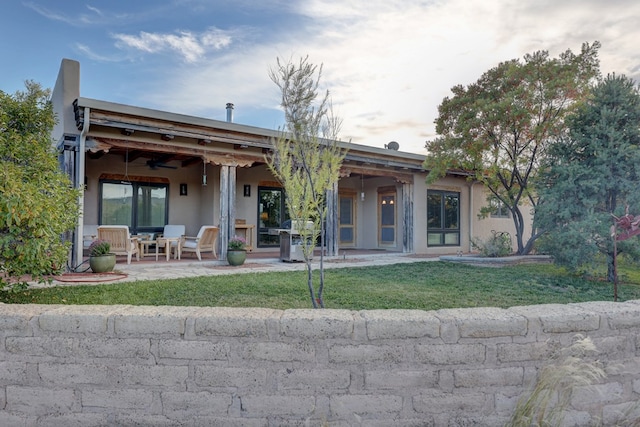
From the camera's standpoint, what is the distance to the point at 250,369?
2.23 metres

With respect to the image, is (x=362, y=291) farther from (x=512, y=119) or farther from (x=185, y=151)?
(x=512, y=119)

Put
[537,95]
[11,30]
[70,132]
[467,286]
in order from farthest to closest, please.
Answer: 1. [537,95]
2. [11,30]
3. [70,132]
4. [467,286]

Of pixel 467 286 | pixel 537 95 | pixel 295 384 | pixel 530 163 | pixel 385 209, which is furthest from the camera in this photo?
pixel 385 209

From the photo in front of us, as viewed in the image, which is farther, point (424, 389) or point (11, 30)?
point (11, 30)

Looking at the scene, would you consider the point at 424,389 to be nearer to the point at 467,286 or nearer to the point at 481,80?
the point at 467,286

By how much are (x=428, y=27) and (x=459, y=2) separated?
28.9 inches

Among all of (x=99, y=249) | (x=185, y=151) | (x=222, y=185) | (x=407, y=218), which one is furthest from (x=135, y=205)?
(x=407, y=218)

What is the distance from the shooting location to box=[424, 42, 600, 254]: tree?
28.7 feet

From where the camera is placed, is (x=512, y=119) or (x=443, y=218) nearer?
(x=512, y=119)

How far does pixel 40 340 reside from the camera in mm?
2273

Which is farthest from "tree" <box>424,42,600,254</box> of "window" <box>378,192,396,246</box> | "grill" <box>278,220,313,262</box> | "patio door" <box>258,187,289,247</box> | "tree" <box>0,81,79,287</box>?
"tree" <box>0,81,79,287</box>

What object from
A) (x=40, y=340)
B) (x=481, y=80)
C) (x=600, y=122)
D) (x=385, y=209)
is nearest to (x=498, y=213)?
(x=385, y=209)

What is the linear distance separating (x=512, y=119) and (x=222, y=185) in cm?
678

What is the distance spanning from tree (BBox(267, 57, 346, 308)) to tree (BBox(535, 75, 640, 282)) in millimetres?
4601
